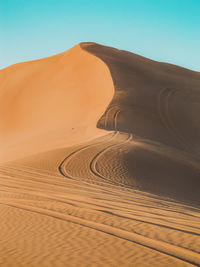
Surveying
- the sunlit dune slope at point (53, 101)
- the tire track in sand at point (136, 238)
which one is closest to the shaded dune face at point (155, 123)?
the sunlit dune slope at point (53, 101)

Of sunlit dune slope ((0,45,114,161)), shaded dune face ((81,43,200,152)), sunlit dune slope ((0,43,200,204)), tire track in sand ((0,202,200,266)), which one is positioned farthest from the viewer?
shaded dune face ((81,43,200,152))

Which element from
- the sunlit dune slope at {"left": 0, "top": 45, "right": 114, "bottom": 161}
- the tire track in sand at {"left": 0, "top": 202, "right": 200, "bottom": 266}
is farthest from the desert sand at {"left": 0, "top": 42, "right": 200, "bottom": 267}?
the sunlit dune slope at {"left": 0, "top": 45, "right": 114, "bottom": 161}

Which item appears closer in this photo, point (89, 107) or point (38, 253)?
point (38, 253)

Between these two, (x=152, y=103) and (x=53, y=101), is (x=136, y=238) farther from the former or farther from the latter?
(x=53, y=101)

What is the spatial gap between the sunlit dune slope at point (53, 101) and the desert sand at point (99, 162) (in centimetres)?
14

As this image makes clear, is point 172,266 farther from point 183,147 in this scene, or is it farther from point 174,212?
point 183,147

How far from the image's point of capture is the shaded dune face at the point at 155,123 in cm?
1510

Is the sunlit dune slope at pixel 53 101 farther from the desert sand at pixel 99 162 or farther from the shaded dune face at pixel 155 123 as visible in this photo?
the shaded dune face at pixel 155 123

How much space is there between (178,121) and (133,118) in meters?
4.28

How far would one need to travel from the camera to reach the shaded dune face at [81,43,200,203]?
15102 mm

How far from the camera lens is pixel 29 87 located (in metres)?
37.5

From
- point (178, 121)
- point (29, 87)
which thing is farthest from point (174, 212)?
point (29, 87)

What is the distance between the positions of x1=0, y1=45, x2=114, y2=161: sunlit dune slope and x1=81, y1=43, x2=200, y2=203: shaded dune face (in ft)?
4.52

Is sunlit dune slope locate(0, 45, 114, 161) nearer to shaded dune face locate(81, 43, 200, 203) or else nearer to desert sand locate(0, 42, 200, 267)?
desert sand locate(0, 42, 200, 267)
